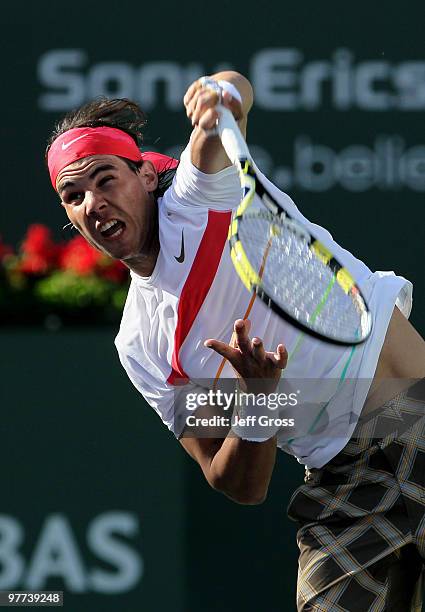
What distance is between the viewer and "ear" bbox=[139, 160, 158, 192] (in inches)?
143

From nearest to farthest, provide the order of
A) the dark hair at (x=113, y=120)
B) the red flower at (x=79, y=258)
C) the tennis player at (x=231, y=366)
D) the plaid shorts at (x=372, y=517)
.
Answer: the tennis player at (x=231, y=366), the plaid shorts at (x=372, y=517), the dark hair at (x=113, y=120), the red flower at (x=79, y=258)

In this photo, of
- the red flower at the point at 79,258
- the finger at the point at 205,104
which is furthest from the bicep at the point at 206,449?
the red flower at the point at 79,258

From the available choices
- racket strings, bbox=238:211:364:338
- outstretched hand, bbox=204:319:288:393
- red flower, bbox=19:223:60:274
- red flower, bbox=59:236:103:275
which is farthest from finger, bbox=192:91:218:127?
red flower, bbox=19:223:60:274

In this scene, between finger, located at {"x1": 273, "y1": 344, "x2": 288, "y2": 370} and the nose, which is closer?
finger, located at {"x1": 273, "y1": 344, "x2": 288, "y2": 370}

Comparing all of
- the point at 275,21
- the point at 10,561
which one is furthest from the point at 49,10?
the point at 10,561

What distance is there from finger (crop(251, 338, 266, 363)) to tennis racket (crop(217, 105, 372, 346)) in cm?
10

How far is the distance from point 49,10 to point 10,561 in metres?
2.71

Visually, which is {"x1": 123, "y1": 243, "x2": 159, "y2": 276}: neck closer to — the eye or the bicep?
the eye

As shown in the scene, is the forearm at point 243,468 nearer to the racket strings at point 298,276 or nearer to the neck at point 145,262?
the racket strings at point 298,276

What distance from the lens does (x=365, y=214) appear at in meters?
6.18

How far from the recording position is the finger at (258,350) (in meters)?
2.97

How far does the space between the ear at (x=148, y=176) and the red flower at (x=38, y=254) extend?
168cm

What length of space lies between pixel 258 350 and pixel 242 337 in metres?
0.05

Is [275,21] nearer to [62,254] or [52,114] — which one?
[52,114]
